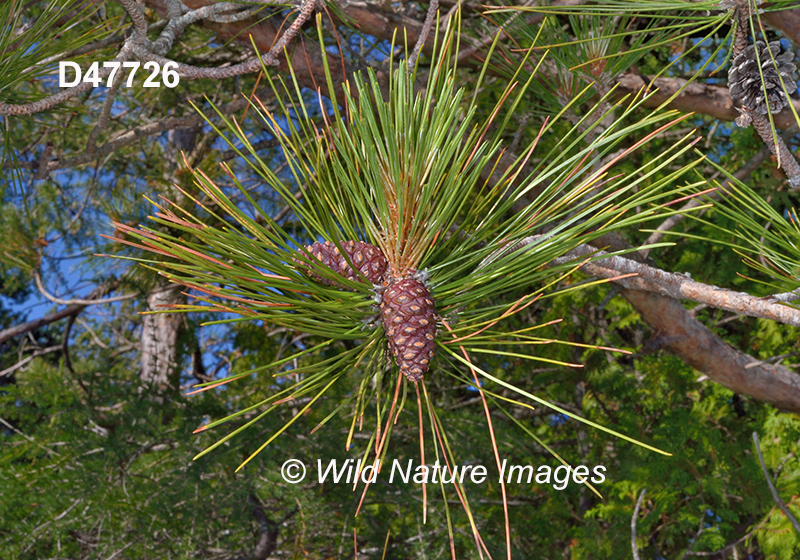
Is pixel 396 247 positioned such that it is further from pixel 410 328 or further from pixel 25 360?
pixel 25 360

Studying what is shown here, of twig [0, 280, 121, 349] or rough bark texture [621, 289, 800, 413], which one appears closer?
rough bark texture [621, 289, 800, 413]

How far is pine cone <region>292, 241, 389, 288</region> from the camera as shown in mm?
454

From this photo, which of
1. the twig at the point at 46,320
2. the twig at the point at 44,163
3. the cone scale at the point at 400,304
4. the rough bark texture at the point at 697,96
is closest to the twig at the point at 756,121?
the cone scale at the point at 400,304

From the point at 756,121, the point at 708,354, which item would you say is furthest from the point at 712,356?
the point at 756,121

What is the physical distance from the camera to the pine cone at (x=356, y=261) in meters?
0.45

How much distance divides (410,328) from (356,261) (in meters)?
0.07

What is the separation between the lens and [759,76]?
51cm

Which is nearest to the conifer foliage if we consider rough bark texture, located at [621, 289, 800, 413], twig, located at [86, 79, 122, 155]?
twig, located at [86, 79, 122, 155]

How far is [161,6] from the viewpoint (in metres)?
0.84

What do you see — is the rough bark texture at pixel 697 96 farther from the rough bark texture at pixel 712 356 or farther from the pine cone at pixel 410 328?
the pine cone at pixel 410 328

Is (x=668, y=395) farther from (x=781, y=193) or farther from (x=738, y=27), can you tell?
(x=738, y=27)

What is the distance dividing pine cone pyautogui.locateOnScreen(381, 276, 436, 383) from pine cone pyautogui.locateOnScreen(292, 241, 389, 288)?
0.03m

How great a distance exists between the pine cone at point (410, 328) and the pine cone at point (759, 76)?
330mm

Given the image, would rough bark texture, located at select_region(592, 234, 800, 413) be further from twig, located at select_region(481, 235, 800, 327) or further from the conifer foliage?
the conifer foliage
